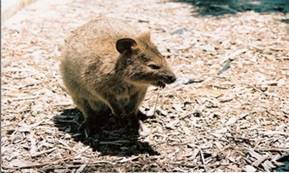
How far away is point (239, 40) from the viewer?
8.00 m

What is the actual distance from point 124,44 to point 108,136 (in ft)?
3.11

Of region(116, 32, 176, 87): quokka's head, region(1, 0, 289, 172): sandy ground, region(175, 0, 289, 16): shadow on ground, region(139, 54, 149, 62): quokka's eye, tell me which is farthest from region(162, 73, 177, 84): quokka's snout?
region(175, 0, 289, 16): shadow on ground

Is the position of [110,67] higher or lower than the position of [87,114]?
higher

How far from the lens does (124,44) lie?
5.30m

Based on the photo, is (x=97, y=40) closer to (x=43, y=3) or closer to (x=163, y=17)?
(x=163, y=17)

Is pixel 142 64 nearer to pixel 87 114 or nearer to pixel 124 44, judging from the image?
pixel 124 44

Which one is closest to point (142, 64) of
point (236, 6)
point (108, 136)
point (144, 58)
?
point (144, 58)

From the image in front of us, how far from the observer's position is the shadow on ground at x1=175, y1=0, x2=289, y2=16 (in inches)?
374

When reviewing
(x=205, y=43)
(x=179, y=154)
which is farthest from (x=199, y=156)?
(x=205, y=43)

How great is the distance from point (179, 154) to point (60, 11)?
5.22 metres

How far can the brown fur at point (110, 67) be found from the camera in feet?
17.3

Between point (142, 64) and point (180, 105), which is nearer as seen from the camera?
point (142, 64)

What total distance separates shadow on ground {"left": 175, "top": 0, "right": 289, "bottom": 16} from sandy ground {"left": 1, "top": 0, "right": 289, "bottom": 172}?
1.23 feet

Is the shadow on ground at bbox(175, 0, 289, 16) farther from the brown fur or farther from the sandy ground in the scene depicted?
the brown fur
